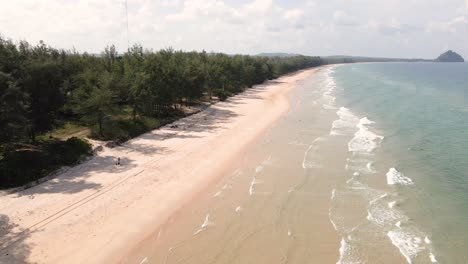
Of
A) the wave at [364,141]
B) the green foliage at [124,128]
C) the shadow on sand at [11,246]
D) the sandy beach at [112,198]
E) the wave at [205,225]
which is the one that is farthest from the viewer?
the green foliage at [124,128]

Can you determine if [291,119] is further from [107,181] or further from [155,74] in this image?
[107,181]

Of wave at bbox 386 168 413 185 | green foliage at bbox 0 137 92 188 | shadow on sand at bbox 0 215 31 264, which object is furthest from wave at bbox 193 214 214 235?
wave at bbox 386 168 413 185

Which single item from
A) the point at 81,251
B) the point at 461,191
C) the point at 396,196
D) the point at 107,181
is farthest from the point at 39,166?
the point at 461,191

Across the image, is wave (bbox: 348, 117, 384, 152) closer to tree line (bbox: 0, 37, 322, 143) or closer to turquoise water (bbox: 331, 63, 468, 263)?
turquoise water (bbox: 331, 63, 468, 263)

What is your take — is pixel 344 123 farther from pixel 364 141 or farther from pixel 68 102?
pixel 68 102

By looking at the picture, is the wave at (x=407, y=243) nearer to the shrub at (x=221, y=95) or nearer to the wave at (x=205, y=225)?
the wave at (x=205, y=225)

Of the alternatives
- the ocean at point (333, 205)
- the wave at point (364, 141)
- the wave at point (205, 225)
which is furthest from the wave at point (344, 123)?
the wave at point (205, 225)
